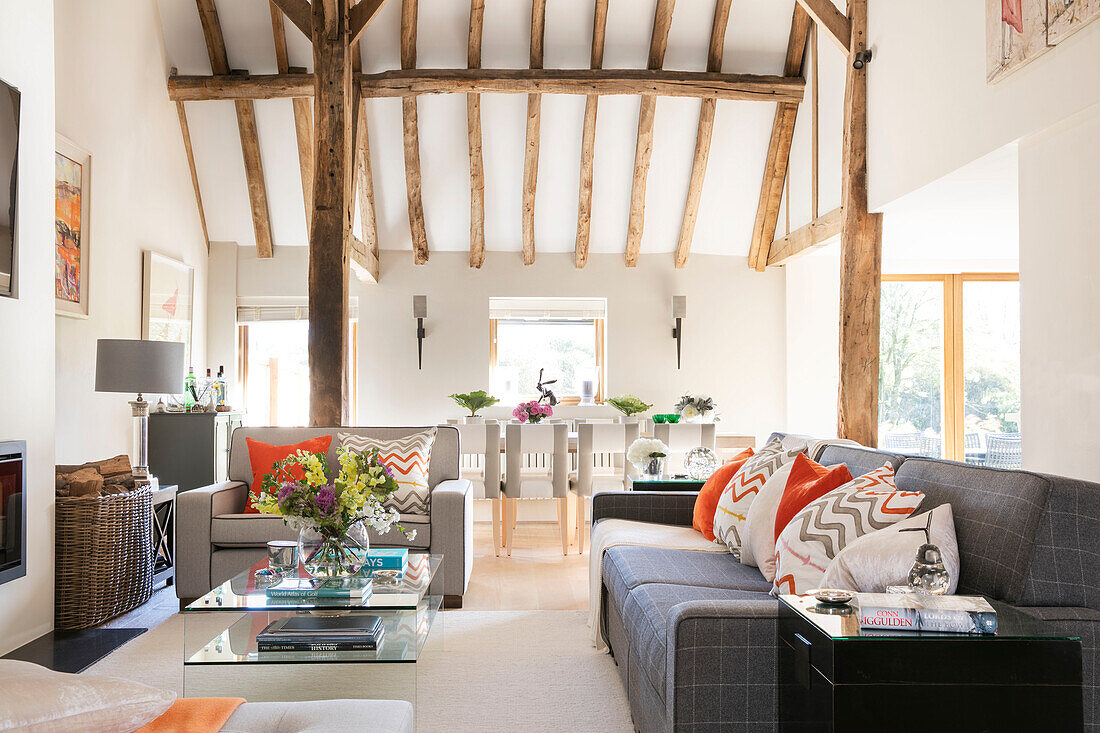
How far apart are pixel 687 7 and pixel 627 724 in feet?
17.5

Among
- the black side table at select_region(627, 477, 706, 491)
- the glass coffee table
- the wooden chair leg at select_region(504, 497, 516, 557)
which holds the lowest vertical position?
the wooden chair leg at select_region(504, 497, 516, 557)

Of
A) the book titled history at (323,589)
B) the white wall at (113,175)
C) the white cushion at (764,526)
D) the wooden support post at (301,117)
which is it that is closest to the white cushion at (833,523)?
the white cushion at (764,526)

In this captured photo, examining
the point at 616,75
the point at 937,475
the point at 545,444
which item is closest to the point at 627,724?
the point at 937,475

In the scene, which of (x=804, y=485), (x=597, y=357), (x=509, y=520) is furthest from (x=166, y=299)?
(x=804, y=485)

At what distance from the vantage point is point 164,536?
446 centimetres

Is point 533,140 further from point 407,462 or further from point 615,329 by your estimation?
point 407,462

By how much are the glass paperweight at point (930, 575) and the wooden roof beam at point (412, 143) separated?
17.8ft

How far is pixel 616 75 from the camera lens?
6062 mm

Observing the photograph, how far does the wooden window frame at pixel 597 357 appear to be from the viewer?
7.39m

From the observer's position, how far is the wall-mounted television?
10.5 feet

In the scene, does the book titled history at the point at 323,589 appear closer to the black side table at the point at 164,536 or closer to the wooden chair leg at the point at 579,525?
the black side table at the point at 164,536

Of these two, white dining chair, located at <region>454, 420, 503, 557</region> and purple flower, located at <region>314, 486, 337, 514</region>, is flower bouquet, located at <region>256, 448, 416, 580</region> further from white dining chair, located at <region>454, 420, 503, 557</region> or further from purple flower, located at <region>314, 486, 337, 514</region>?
white dining chair, located at <region>454, 420, 503, 557</region>

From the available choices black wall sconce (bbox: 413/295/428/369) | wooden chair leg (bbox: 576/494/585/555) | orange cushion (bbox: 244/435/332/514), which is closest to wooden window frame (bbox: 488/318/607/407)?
black wall sconce (bbox: 413/295/428/369)

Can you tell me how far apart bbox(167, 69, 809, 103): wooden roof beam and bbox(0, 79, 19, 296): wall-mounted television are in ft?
9.81
